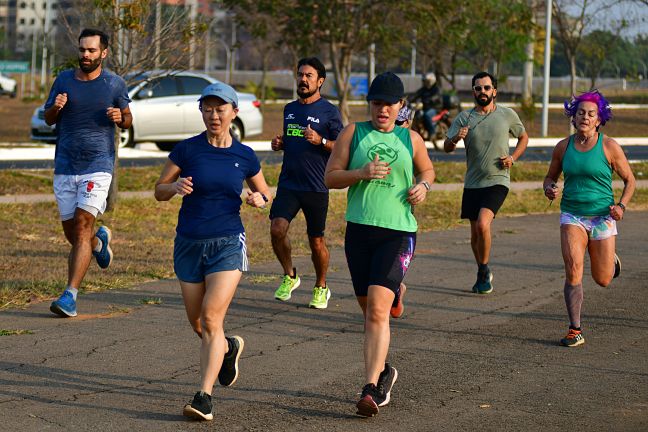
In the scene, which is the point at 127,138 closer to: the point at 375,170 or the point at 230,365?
the point at 230,365

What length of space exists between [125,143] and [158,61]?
30.8 feet

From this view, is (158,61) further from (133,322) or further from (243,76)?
(243,76)

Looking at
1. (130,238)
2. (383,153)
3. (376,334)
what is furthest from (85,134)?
(130,238)

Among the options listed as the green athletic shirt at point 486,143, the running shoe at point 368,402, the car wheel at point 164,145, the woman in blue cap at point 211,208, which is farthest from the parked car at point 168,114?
the running shoe at point 368,402

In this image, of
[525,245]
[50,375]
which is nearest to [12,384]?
[50,375]

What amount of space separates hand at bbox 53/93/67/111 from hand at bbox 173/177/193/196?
3077 mm

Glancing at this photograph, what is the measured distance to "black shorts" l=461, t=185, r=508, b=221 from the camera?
11039 mm

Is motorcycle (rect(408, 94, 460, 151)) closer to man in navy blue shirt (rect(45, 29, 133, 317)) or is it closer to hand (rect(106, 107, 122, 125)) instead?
man in navy blue shirt (rect(45, 29, 133, 317))

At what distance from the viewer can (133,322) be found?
30.6ft

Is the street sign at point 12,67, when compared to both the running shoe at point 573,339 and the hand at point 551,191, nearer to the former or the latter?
the hand at point 551,191

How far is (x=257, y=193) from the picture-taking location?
6793 millimetres

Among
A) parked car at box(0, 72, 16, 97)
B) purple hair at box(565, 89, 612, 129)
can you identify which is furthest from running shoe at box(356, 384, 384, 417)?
parked car at box(0, 72, 16, 97)

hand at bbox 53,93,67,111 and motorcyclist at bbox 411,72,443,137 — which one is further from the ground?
motorcyclist at bbox 411,72,443,137

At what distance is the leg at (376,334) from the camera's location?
21.9ft
